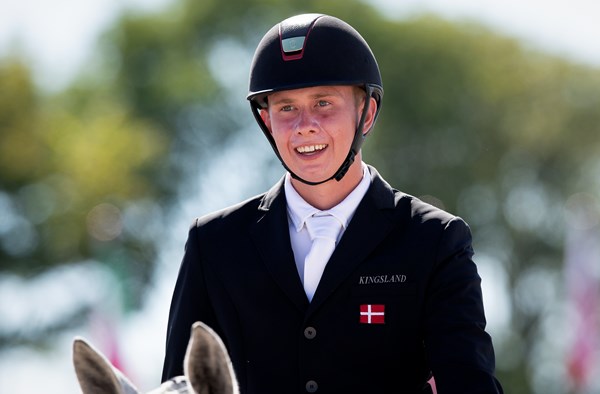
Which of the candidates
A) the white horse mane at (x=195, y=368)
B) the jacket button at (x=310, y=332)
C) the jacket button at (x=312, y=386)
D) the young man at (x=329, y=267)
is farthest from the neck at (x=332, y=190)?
the white horse mane at (x=195, y=368)

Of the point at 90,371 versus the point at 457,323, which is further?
the point at 457,323

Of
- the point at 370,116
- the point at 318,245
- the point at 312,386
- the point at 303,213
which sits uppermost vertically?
the point at 370,116

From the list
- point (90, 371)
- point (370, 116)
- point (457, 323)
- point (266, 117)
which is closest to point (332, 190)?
point (370, 116)

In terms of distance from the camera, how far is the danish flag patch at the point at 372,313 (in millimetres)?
5359

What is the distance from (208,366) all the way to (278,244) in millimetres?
1441

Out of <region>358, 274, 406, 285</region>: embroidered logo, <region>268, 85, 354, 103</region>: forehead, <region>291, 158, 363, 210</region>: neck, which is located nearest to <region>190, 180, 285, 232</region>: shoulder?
<region>291, 158, 363, 210</region>: neck

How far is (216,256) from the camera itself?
564 centimetres

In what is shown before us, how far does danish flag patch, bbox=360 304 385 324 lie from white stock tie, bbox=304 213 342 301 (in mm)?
195

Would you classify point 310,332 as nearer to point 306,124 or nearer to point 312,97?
point 306,124

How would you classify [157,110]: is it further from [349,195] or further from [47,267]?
[349,195]

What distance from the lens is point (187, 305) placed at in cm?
563

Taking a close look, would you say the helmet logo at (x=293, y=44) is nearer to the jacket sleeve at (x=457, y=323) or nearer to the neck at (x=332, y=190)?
the neck at (x=332, y=190)

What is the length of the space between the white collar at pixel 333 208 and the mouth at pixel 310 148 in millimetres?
227

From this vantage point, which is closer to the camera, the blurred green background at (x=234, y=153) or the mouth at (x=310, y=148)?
the mouth at (x=310, y=148)
